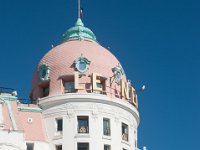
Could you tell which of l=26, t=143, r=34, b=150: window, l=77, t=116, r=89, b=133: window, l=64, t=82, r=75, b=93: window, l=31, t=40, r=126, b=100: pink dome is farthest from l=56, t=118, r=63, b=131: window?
l=26, t=143, r=34, b=150: window

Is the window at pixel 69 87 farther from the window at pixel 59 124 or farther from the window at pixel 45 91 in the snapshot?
the window at pixel 59 124

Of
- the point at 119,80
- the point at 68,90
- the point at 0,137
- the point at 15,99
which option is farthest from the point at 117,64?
the point at 0,137

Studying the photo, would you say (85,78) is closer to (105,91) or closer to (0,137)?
(105,91)

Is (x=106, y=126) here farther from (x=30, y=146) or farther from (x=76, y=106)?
(x=30, y=146)

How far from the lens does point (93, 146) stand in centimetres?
7288

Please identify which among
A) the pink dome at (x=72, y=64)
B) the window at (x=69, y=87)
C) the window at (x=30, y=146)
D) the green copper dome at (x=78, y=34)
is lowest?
the window at (x=30, y=146)

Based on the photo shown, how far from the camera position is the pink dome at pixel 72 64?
76.9 metres

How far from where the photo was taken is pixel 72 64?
77500mm

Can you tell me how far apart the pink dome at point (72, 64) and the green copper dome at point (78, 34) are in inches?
74.8

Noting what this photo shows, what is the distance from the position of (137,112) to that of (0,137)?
19629mm

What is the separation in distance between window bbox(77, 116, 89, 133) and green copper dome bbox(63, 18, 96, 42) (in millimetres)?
13205

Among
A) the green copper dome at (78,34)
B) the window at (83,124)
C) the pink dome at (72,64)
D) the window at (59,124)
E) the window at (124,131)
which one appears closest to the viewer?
the window at (83,124)

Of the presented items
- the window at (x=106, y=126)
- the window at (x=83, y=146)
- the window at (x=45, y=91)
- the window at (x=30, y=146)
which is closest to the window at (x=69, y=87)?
the window at (x=45, y=91)

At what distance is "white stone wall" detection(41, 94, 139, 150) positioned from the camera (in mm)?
73312
